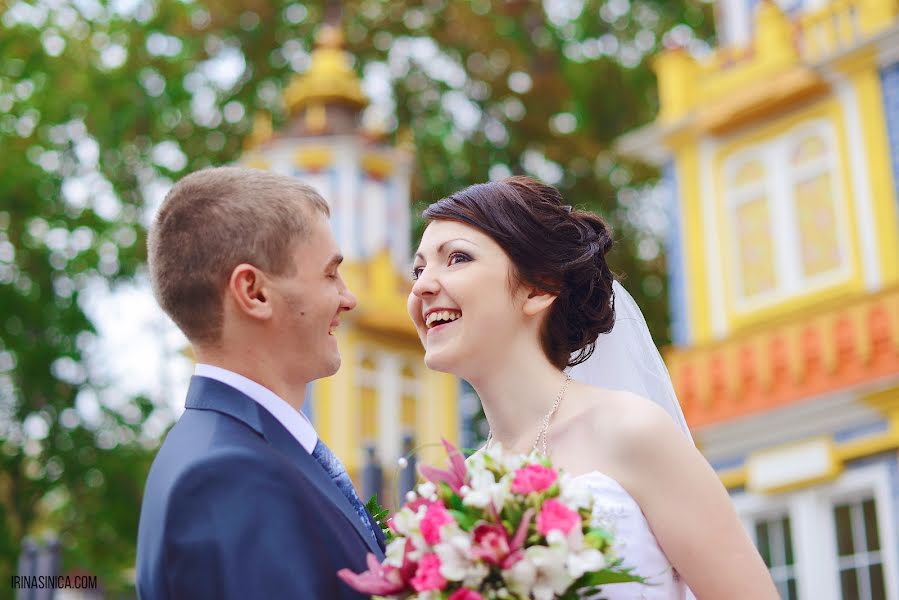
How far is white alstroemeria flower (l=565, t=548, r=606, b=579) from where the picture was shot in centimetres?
310

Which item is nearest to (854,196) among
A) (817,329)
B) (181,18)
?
(817,329)

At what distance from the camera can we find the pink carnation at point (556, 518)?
125 inches

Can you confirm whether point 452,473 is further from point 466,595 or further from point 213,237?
point 213,237

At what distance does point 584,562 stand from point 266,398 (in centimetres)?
88

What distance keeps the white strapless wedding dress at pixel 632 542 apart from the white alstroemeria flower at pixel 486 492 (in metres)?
0.56

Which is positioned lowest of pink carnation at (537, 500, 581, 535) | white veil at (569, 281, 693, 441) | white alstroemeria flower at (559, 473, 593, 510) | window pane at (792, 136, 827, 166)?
pink carnation at (537, 500, 581, 535)

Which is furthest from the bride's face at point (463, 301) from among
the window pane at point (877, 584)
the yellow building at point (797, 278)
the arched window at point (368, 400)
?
the arched window at point (368, 400)

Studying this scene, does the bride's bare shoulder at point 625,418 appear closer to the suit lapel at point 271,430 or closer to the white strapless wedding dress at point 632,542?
the white strapless wedding dress at point 632,542

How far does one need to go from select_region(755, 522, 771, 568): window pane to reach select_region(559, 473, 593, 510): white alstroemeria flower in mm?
12376

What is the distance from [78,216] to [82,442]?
3.32 m

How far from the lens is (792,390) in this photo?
14.7 m

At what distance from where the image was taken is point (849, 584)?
14508 mm

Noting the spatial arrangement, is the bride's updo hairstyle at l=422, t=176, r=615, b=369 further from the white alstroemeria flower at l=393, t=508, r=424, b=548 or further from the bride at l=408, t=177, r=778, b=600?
the white alstroemeria flower at l=393, t=508, r=424, b=548

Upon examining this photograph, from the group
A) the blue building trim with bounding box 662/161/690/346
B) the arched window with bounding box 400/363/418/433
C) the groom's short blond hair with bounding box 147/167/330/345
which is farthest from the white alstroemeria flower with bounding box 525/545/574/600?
the arched window with bounding box 400/363/418/433
